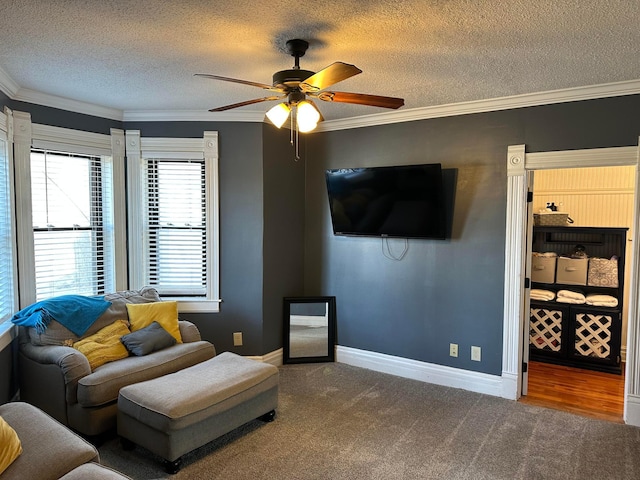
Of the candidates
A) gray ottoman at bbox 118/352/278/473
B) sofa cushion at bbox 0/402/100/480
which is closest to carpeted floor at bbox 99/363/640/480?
gray ottoman at bbox 118/352/278/473

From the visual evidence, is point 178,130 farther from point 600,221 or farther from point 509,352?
point 600,221

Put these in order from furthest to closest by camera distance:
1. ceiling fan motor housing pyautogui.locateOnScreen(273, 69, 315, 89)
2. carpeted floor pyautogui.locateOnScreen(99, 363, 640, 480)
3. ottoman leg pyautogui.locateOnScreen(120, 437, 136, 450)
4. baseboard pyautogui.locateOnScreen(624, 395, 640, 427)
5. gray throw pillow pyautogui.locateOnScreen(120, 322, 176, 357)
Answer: gray throw pillow pyautogui.locateOnScreen(120, 322, 176, 357), baseboard pyautogui.locateOnScreen(624, 395, 640, 427), ottoman leg pyautogui.locateOnScreen(120, 437, 136, 450), carpeted floor pyautogui.locateOnScreen(99, 363, 640, 480), ceiling fan motor housing pyautogui.locateOnScreen(273, 69, 315, 89)

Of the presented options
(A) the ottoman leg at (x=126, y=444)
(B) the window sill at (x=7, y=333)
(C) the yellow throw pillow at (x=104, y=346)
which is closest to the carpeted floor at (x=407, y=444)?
(A) the ottoman leg at (x=126, y=444)

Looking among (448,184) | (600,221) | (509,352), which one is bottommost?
(509,352)

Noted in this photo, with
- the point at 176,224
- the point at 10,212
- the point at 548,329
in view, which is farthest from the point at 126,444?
the point at 548,329

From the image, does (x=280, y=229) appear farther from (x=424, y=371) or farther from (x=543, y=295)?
(x=543, y=295)

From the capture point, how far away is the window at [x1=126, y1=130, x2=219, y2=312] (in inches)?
171

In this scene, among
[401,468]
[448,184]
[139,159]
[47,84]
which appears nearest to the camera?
[401,468]

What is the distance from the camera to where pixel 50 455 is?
2025 millimetres

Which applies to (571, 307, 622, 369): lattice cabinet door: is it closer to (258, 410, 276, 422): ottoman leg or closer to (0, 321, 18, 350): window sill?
(258, 410, 276, 422): ottoman leg

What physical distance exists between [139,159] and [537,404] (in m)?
4.17

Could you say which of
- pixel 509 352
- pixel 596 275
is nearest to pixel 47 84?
pixel 509 352

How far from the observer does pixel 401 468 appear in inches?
110

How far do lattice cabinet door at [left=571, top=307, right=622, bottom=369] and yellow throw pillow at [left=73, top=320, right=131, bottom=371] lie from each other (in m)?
4.29
